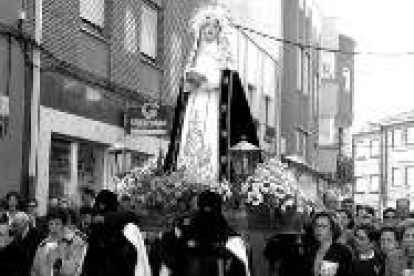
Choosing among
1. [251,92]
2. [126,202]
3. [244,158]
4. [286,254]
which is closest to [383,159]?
[251,92]

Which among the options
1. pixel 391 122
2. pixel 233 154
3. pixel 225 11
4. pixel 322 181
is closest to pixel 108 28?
pixel 225 11

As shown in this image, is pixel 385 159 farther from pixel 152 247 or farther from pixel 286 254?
pixel 152 247

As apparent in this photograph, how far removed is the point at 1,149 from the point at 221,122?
A: 14.8 feet

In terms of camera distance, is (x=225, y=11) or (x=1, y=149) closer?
(x=225, y=11)

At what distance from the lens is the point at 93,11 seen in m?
17.3

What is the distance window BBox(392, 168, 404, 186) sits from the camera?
6606cm

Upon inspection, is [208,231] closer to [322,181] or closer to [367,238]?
[367,238]

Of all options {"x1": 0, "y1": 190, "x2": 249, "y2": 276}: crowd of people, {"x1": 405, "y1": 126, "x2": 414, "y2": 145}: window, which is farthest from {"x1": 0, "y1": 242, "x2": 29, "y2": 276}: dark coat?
{"x1": 405, "y1": 126, "x2": 414, "y2": 145}: window

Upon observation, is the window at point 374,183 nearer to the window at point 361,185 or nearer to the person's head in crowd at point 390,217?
the window at point 361,185

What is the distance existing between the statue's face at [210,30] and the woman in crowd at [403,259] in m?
3.50

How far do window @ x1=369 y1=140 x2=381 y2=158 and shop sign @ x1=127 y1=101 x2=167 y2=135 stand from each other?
52.8 meters

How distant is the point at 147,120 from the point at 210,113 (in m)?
7.35

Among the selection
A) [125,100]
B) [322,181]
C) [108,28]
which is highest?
[108,28]

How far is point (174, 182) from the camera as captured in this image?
9.65 metres
